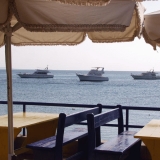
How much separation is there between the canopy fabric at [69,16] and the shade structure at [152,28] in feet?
1.82

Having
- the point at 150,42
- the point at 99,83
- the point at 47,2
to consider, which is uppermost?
the point at 47,2

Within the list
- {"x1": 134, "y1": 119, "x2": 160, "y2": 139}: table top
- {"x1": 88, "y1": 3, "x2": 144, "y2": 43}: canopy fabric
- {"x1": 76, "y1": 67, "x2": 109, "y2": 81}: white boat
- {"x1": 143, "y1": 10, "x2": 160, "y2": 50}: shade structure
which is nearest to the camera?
{"x1": 143, "y1": 10, "x2": 160, "y2": 50}: shade structure

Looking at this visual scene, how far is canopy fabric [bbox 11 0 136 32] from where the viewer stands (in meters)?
3.71

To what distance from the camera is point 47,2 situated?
385 cm

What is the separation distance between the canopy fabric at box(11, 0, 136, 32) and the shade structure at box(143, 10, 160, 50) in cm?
55

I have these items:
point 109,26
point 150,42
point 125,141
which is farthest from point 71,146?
point 109,26

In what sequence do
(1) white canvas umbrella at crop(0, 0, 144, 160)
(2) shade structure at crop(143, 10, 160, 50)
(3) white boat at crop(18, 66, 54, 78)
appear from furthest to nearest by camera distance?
(3) white boat at crop(18, 66, 54, 78), (2) shade structure at crop(143, 10, 160, 50), (1) white canvas umbrella at crop(0, 0, 144, 160)

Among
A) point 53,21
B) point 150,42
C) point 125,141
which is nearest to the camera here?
point 53,21

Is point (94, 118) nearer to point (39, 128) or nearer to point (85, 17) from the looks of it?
point (85, 17)

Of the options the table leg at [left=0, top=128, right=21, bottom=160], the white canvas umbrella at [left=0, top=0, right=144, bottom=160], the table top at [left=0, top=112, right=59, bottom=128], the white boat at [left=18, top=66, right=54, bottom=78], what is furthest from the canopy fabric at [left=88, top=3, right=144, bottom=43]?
the white boat at [left=18, top=66, right=54, bottom=78]

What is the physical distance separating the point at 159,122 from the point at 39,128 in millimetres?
2076

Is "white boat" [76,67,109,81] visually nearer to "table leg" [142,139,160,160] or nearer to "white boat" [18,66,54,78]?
"white boat" [18,66,54,78]

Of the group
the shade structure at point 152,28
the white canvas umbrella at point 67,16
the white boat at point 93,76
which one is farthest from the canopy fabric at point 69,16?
the white boat at point 93,76

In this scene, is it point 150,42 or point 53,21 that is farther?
point 150,42
